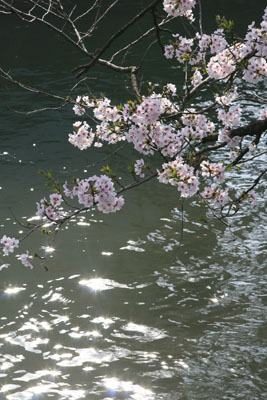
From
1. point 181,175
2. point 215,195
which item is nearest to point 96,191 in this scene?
point 181,175

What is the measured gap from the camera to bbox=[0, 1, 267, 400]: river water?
6.30m

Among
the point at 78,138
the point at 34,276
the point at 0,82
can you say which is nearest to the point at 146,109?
the point at 78,138

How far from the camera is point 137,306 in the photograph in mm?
7672

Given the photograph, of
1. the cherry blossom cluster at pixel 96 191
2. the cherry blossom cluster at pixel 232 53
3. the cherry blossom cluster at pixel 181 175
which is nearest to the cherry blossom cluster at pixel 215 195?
the cherry blossom cluster at pixel 181 175

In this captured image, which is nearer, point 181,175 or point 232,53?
point 181,175

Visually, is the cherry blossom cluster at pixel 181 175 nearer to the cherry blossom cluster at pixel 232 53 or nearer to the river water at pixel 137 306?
the cherry blossom cluster at pixel 232 53

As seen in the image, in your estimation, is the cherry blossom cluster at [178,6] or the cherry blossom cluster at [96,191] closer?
the cherry blossom cluster at [96,191]

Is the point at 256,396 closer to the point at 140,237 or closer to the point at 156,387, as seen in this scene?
the point at 156,387

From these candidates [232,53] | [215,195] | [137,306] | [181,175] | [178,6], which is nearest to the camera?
[181,175]

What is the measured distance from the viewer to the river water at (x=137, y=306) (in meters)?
6.30

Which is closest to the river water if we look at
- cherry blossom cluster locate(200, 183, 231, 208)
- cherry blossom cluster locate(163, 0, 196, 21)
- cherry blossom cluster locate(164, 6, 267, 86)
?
cherry blossom cluster locate(200, 183, 231, 208)

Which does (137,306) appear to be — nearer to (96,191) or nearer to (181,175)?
(96,191)

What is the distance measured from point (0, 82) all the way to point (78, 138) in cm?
1290

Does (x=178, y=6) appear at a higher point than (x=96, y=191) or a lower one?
higher
